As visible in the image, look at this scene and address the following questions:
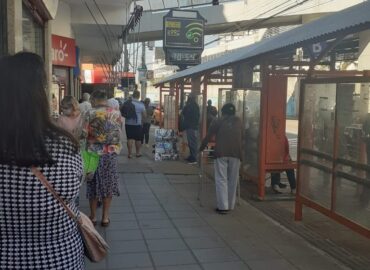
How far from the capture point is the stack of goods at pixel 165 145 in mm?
12789

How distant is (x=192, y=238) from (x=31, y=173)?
3918mm

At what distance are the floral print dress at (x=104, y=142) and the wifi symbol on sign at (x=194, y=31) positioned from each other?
12.7 meters

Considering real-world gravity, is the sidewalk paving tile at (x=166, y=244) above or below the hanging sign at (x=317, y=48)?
below

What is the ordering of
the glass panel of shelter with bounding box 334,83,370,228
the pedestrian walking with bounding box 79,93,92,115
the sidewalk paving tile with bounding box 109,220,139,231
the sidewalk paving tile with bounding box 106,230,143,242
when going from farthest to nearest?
the pedestrian walking with bounding box 79,93,92,115
the sidewalk paving tile with bounding box 109,220,139,231
the sidewalk paving tile with bounding box 106,230,143,242
the glass panel of shelter with bounding box 334,83,370,228

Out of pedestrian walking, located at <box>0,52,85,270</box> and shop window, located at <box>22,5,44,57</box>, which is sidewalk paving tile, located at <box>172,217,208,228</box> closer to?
shop window, located at <box>22,5,44,57</box>

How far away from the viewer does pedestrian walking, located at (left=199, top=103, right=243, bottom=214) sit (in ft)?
22.8

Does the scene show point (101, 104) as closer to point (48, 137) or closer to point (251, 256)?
point (251, 256)

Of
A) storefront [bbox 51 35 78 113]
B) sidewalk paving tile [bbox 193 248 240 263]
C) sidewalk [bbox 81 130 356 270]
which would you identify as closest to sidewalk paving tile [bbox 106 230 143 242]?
sidewalk [bbox 81 130 356 270]

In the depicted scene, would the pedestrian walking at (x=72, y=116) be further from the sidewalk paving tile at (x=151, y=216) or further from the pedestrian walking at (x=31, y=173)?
the pedestrian walking at (x=31, y=173)

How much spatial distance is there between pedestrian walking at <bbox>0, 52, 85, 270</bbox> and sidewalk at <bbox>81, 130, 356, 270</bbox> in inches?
106

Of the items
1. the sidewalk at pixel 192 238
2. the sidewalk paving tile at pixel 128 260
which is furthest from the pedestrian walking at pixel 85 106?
the sidewalk paving tile at pixel 128 260

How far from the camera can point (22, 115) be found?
194 centimetres

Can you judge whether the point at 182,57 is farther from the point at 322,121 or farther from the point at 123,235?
the point at 123,235

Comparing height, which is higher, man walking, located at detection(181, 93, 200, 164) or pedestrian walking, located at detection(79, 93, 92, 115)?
pedestrian walking, located at detection(79, 93, 92, 115)
